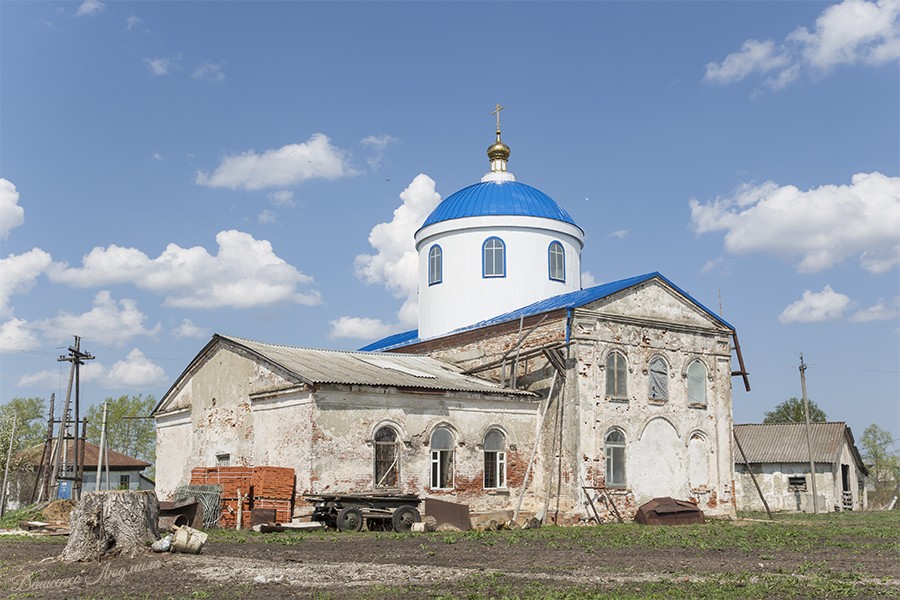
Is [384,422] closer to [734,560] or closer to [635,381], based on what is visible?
[635,381]

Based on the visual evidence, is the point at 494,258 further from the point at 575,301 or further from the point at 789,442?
the point at 789,442

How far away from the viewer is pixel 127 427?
6394 cm

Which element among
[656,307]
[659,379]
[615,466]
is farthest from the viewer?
[656,307]

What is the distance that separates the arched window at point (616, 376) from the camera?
2539 centimetres

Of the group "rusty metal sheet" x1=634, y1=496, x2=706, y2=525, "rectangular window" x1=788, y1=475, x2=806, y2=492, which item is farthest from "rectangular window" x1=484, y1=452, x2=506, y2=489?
"rectangular window" x1=788, y1=475, x2=806, y2=492

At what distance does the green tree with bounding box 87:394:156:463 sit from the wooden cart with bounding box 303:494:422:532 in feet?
138

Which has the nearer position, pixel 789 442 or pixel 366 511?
pixel 366 511

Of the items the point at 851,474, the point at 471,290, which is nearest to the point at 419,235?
the point at 471,290

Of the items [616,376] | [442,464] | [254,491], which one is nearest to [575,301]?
[616,376]

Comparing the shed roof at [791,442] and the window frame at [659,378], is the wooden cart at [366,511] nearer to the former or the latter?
the window frame at [659,378]

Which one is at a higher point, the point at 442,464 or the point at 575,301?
the point at 575,301

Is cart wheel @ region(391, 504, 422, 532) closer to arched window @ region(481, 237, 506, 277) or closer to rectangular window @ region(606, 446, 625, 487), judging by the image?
rectangular window @ region(606, 446, 625, 487)

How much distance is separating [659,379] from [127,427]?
4762 cm

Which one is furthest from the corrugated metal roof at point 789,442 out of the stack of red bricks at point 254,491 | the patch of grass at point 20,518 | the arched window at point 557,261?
the patch of grass at point 20,518
